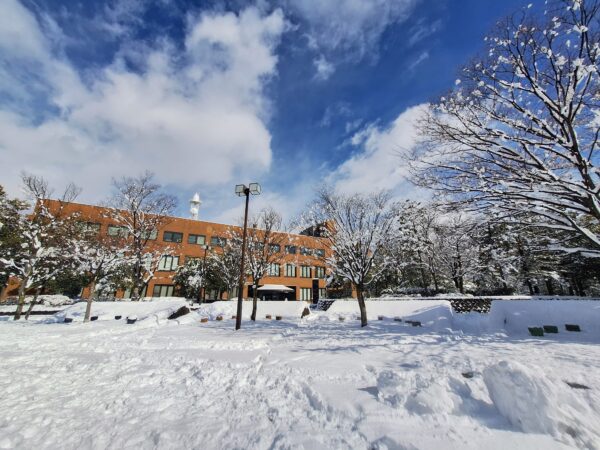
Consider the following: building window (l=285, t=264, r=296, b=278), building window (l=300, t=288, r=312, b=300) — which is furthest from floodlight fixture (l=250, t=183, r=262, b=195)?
building window (l=300, t=288, r=312, b=300)

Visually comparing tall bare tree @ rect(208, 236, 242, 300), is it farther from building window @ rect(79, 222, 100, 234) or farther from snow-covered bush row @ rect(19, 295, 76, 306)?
snow-covered bush row @ rect(19, 295, 76, 306)

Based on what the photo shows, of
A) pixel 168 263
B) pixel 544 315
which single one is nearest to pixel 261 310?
pixel 544 315

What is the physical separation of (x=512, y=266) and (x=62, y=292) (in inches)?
1835

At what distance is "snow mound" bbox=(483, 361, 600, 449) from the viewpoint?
2.84 metres

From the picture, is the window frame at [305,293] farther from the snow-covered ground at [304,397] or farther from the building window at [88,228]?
the snow-covered ground at [304,397]

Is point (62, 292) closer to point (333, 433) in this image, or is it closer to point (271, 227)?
point (271, 227)

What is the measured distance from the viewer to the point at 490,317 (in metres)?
12.0

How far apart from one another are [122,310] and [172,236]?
21772mm

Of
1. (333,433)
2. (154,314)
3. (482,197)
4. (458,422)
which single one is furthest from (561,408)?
(154,314)

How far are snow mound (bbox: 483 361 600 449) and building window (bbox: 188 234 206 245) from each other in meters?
40.9

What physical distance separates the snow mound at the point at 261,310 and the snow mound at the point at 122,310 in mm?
1832

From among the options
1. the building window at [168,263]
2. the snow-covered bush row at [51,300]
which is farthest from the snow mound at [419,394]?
the building window at [168,263]

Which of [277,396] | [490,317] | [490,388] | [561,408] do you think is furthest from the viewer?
[490,317]

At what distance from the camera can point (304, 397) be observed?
14.1ft
